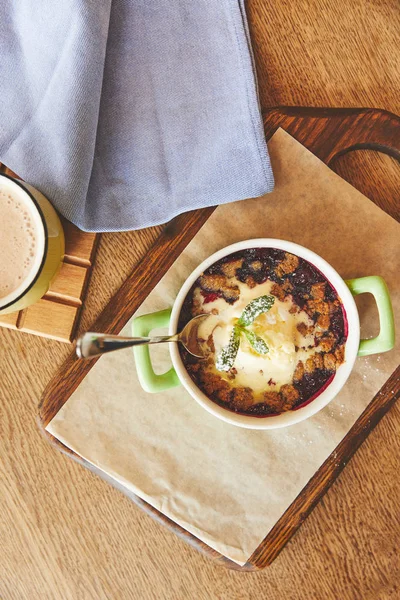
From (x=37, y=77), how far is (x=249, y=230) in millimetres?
503

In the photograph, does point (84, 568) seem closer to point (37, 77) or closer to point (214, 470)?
point (214, 470)

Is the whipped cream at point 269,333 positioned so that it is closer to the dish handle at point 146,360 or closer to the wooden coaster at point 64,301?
the dish handle at point 146,360

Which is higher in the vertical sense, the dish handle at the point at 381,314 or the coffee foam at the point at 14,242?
the dish handle at the point at 381,314

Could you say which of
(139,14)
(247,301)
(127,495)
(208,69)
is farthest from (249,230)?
(127,495)

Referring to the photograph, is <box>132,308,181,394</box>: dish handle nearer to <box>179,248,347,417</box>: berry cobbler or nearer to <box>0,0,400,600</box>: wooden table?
<box>179,248,347,417</box>: berry cobbler

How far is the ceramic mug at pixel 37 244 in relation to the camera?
0.93 meters

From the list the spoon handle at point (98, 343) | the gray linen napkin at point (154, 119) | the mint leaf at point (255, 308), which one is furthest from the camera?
the gray linen napkin at point (154, 119)

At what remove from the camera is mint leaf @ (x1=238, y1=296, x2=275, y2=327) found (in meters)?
0.89

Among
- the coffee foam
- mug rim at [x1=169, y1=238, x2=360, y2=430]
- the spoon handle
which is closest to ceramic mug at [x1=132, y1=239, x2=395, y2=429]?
mug rim at [x1=169, y1=238, x2=360, y2=430]

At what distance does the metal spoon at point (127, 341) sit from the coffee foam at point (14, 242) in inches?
8.7

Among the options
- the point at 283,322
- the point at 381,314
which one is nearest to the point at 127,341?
the point at 283,322

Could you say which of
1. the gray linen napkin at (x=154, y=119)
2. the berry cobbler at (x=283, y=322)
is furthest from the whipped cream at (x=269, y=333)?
the gray linen napkin at (x=154, y=119)

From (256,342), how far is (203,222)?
0.29 metres

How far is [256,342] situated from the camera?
0.91m
